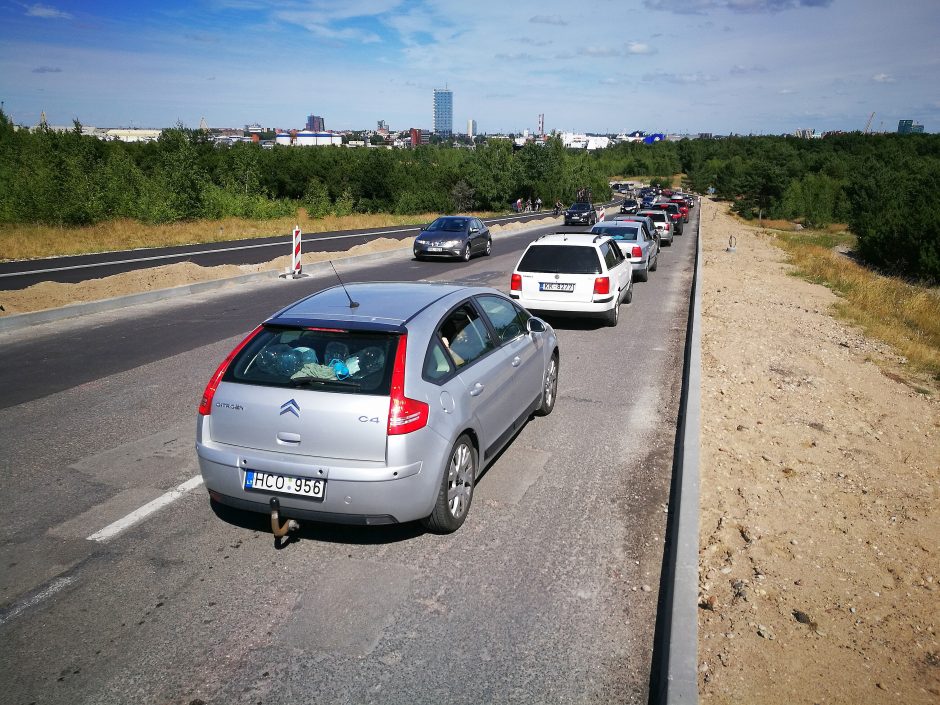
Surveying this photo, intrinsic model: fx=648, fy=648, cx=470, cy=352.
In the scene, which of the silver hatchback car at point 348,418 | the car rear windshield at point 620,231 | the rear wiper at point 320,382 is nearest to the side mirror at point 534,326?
the silver hatchback car at point 348,418

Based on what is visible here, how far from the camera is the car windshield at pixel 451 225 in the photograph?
24.8 metres

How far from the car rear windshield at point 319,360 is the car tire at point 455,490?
31.8 inches

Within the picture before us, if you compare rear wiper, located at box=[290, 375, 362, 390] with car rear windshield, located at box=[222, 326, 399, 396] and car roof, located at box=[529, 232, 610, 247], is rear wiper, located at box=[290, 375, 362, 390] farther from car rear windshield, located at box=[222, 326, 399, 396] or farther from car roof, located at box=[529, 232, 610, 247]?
car roof, located at box=[529, 232, 610, 247]

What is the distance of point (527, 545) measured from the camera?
4.61m

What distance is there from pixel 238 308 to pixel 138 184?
89.8ft

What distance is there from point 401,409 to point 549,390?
3.47 m

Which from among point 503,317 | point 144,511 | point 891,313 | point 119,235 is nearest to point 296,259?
point 503,317

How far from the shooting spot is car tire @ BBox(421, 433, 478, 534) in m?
4.48

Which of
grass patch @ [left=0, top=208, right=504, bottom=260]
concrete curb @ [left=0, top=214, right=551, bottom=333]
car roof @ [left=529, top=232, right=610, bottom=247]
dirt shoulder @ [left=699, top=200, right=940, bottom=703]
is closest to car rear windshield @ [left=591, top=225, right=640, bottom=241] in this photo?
car roof @ [left=529, top=232, right=610, bottom=247]

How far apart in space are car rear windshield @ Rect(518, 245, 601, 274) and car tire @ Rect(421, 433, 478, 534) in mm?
7608

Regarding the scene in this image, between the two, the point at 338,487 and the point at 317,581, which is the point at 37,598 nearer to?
the point at 317,581

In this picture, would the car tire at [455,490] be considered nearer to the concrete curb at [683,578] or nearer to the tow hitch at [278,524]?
the tow hitch at [278,524]

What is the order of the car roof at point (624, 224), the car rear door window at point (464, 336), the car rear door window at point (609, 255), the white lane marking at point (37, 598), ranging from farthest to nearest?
the car roof at point (624, 224) → the car rear door window at point (609, 255) → the car rear door window at point (464, 336) → the white lane marking at point (37, 598)

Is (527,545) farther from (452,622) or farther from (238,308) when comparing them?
(238,308)
